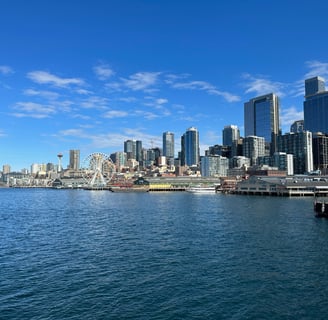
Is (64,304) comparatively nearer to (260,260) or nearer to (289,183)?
(260,260)

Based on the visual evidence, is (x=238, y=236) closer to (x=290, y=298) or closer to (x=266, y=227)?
(x=266, y=227)

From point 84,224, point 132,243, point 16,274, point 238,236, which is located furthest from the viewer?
point 84,224

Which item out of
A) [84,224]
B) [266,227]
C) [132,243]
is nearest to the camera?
[132,243]

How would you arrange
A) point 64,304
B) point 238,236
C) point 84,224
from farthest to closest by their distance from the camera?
point 84,224 < point 238,236 < point 64,304

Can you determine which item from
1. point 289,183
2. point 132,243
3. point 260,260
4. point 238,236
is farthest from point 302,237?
point 289,183

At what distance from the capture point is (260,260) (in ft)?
123

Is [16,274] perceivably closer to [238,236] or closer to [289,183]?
[238,236]

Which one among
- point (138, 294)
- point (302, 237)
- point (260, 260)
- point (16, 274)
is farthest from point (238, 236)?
point (16, 274)

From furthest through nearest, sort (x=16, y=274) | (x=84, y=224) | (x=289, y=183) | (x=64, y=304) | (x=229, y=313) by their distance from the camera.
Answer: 1. (x=289, y=183)
2. (x=84, y=224)
3. (x=16, y=274)
4. (x=64, y=304)
5. (x=229, y=313)

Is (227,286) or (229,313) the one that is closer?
→ (229,313)

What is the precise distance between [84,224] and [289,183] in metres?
139

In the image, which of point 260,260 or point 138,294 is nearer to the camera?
point 138,294

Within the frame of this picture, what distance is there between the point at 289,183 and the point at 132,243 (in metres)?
151

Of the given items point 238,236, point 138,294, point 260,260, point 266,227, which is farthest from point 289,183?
point 138,294
